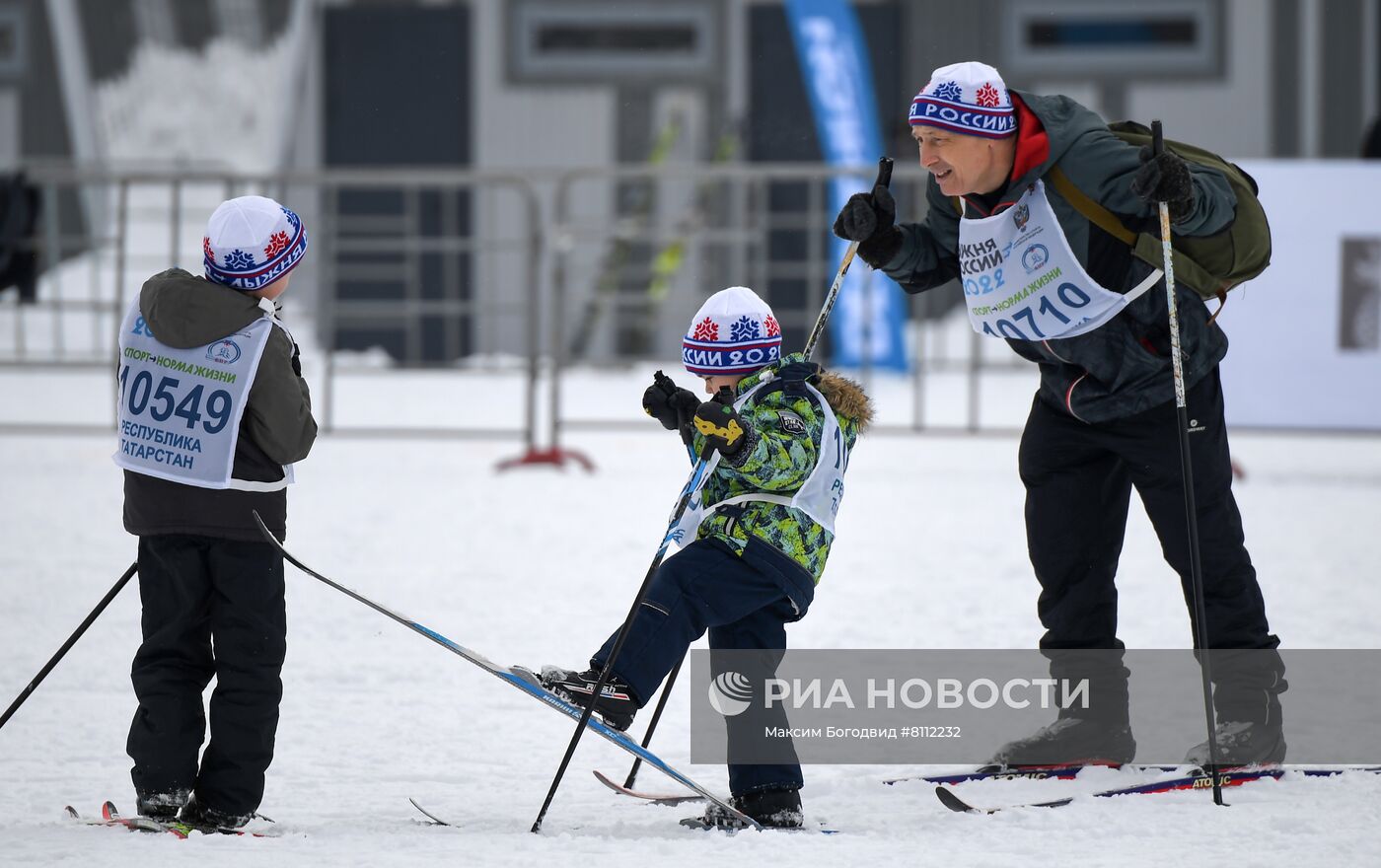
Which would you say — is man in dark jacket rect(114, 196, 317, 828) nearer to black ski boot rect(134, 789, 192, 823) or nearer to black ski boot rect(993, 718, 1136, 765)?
black ski boot rect(134, 789, 192, 823)

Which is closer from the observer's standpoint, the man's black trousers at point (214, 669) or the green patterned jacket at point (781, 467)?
the man's black trousers at point (214, 669)

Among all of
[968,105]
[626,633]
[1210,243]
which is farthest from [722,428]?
[1210,243]

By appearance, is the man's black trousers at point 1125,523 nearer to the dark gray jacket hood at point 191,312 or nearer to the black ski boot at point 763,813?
the black ski boot at point 763,813

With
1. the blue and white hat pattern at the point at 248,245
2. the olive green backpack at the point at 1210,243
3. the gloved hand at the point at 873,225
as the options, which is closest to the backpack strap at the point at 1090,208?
the olive green backpack at the point at 1210,243

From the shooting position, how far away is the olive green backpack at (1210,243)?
3422mm

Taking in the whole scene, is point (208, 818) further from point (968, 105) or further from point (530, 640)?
point (968, 105)

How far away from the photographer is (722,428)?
3.03 meters

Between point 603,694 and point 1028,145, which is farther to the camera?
point 1028,145

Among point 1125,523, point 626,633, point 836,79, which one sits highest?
point 836,79

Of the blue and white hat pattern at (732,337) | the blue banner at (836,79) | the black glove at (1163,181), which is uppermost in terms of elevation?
the blue banner at (836,79)

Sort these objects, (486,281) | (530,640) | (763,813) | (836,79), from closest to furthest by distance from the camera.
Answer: (763,813) → (530,640) → (836,79) → (486,281)

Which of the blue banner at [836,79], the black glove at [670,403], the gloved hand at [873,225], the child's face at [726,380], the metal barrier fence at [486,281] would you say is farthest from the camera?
the blue banner at [836,79]

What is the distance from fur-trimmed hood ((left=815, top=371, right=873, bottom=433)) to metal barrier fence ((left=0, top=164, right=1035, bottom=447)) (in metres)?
5.21

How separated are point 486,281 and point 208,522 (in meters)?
13.8
